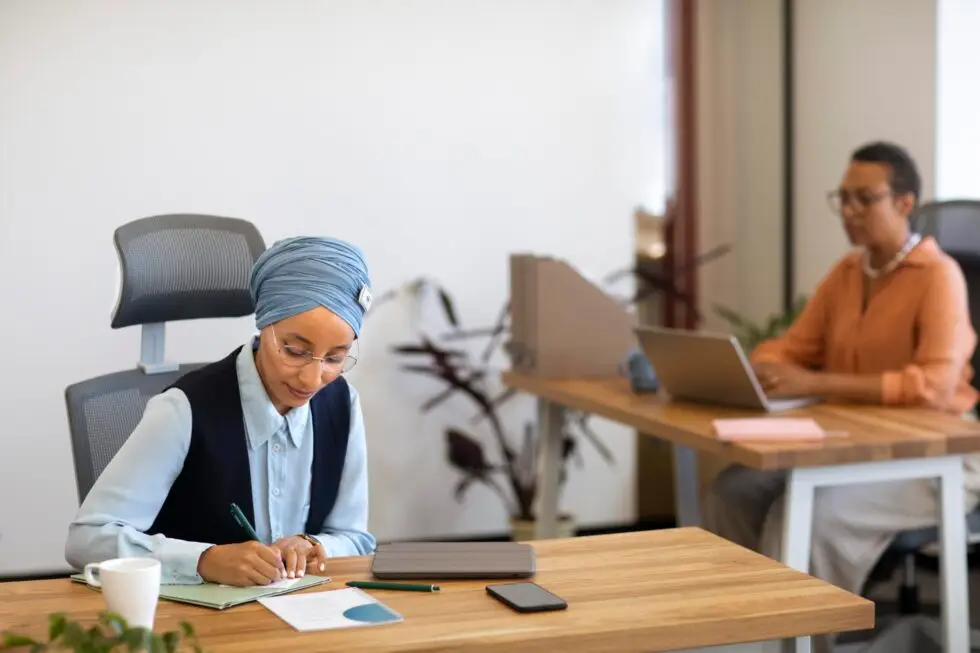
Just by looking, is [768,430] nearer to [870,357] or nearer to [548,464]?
[870,357]

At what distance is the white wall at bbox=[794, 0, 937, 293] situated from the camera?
4137 millimetres

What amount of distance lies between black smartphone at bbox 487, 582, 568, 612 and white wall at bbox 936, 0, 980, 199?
2.92 m

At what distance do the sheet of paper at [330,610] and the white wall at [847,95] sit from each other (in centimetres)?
307

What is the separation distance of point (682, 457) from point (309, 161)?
157cm

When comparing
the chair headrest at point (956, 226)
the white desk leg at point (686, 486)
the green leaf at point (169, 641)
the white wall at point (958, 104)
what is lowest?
the white desk leg at point (686, 486)

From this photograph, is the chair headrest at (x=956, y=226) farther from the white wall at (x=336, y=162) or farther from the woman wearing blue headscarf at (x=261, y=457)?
the woman wearing blue headscarf at (x=261, y=457)

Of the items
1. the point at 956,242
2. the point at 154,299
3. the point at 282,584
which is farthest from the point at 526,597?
the point at 956,242

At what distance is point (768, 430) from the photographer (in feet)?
8.36

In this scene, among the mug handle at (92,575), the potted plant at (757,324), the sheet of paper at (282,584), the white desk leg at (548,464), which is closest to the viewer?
the mug handle at (92,575)

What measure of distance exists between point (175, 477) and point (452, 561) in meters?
0.43

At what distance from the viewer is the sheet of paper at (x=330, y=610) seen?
1464mm

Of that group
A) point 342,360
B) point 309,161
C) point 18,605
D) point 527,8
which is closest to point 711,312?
point 527,8

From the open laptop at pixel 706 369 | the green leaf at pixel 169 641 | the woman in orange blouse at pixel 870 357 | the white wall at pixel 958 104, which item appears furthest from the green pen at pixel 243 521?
the white wall at pixel 958 104

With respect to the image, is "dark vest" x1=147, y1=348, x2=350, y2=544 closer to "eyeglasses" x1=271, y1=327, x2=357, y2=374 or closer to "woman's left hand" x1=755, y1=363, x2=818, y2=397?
"eyeglasses" x1=271, y1=327, x2=357, y2=374
